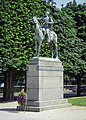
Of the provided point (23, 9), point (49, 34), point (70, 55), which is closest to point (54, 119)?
point (49, 34)

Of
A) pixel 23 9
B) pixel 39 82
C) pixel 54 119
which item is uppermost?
pixel 23 9

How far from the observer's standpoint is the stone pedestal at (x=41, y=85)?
22.1 meters

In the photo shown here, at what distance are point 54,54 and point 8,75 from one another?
9544mm

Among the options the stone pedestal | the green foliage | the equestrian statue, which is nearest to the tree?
the green foliage

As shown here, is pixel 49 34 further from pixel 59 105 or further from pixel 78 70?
pixel 78 70

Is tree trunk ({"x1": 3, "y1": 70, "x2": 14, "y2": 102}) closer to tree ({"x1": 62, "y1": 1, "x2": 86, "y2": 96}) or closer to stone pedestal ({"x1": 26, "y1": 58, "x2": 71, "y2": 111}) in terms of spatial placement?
tree ({"x1": 62, "y1": 1, "x2": 86, "y2": 96})

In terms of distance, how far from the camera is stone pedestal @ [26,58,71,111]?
22.1 m

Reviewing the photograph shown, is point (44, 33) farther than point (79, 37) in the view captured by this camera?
No

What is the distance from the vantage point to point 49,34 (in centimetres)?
2411

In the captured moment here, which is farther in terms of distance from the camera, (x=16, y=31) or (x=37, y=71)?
(x=16, y=31)

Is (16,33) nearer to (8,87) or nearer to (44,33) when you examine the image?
(8,87)

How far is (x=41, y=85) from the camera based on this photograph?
22406mm

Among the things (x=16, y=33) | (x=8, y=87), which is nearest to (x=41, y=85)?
(x=16, y=33)

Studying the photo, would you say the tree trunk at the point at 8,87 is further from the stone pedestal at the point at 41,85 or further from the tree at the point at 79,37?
the stone pedestal at the point at 41,85
